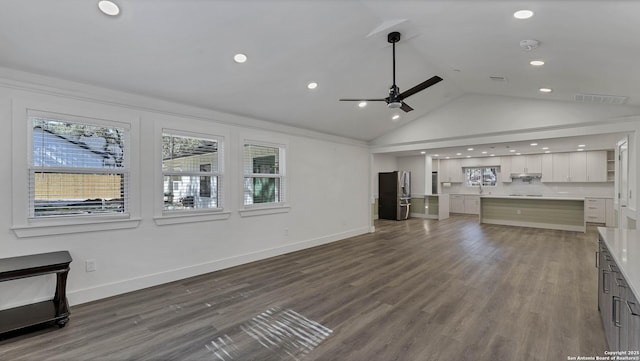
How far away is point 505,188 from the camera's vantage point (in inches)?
411

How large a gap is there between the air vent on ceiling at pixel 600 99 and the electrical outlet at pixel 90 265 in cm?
716

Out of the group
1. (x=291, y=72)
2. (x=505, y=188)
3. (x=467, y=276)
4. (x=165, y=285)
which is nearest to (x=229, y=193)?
(x=165, y=285)

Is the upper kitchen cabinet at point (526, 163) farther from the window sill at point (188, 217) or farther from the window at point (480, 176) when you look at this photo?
the window sill at point (188, 217)

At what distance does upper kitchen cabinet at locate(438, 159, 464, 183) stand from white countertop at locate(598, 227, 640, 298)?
8613mm

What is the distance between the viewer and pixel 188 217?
166 inches

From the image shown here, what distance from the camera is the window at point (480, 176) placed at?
35.2 feet

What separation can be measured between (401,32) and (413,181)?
26.5 feet

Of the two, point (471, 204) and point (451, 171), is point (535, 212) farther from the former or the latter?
point (451, 171)

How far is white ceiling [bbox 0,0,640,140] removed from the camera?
2.50 m

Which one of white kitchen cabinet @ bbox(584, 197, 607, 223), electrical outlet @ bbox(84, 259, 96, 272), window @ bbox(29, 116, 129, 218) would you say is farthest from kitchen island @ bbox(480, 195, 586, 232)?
electrical outlet @ bbox(84, 259, 96, 272)

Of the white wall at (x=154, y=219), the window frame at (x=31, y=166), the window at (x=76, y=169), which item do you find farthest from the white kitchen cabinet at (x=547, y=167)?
the window at (x=76, y=169)

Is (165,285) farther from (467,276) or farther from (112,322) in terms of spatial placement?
(467,276)

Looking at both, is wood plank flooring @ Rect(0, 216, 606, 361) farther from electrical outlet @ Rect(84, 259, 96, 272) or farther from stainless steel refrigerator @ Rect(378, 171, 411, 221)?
stainless steel refrigerator @ Rect(378, 171, 411, 221)

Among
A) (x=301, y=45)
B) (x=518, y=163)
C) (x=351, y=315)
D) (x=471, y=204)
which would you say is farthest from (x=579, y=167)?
(x=301, y=45)
